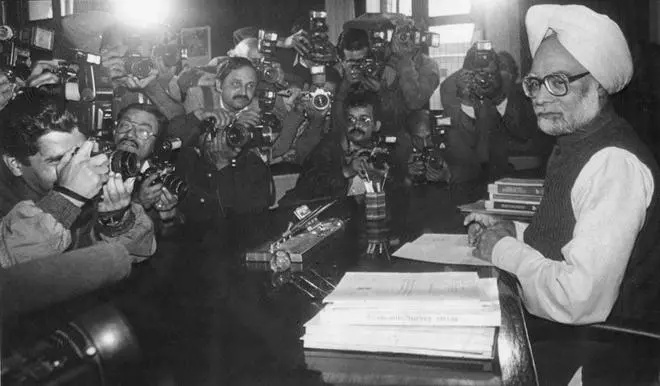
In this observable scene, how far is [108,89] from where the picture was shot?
8.06 feet

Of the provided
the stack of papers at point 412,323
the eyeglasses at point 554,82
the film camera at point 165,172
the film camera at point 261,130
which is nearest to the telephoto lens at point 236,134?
the film camera at point 261,130

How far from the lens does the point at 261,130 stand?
3.50 m

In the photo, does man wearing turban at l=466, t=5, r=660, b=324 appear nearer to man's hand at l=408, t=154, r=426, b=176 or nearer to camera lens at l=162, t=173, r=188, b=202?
camera lens at l=162, t=173, r=188, b=202

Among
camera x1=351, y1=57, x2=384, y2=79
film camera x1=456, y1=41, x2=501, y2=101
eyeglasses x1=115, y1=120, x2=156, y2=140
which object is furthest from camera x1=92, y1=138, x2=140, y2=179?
film camera x1=456, y1=41, x2=501, y2=101

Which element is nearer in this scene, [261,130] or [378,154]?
[261,130]

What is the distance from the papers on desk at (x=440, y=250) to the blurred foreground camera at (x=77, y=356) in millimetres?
821

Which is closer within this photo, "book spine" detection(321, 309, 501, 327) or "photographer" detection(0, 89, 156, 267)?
"book spine" detection(321, 309, 501, 327)

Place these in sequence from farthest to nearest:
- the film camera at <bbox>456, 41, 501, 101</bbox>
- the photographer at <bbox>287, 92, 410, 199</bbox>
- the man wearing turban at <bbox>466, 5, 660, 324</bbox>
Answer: the film camera at <bbox>456, 41, 501, 101</bbox> < the photographer at <bbox>287, 92, 410, 199</bbox> < the man wearing turban at <bbox>466, 5, 660, 324</bbox>

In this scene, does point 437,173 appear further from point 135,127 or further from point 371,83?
point 135,127

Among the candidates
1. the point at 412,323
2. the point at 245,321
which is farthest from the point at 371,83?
the point at 412,323

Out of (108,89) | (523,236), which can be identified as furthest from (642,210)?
(108,89)

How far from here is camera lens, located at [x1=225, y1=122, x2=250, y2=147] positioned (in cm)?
331

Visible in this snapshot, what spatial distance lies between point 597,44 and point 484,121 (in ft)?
10.9

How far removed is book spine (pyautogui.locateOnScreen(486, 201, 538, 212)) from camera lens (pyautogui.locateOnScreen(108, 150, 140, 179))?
4.41 feet
